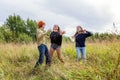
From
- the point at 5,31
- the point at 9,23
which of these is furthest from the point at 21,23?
the point at 5,31

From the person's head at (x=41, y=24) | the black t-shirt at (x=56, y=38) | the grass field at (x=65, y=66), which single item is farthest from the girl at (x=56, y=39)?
the person's head at (x=41, y=24)

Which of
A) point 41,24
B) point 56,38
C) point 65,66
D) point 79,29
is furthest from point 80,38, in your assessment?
point 65,66

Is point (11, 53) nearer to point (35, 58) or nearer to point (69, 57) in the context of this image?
point (35, 58)

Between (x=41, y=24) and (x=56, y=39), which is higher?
(x=41, y=24)

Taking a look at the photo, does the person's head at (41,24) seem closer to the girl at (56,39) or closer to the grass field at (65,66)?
the girl at (56,39)

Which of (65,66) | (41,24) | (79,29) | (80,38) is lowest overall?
(65,66)

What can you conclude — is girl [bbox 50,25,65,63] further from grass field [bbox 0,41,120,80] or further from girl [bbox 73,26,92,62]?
girl [bbox 73,26,92,62]

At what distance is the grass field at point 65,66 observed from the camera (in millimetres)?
7059

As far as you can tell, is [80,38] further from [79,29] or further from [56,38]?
[56,38]

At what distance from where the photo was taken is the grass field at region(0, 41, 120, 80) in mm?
7059

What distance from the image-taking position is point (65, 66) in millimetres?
8992

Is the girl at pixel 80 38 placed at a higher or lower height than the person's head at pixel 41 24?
lower

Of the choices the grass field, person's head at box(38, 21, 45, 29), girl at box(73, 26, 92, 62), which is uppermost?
person's head at box(38, 21, 45, 29)

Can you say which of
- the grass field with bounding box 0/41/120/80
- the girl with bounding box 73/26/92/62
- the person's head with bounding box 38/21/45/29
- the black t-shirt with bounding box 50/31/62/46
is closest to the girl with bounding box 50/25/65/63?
the black t-shirt with bounding box 50/31/62/46
